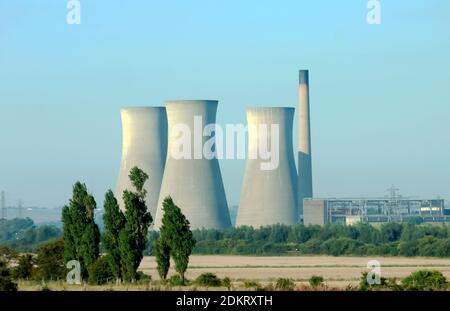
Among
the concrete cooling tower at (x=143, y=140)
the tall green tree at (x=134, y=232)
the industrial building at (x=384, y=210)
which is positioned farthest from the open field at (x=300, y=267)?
the industrial building at (x=384, y=210)

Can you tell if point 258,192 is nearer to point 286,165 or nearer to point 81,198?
point 286,165

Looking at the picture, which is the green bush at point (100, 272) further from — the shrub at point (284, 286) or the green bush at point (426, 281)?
the green bush at point (426, 281)

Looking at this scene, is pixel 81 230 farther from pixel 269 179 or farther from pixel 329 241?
pixel 269 179

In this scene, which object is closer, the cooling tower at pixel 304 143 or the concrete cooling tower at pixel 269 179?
the concrete cooling tower at pixel 269 179

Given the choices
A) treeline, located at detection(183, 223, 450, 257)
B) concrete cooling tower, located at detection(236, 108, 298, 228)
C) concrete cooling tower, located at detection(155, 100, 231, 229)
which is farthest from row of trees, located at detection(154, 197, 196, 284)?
concrete cooling tower, located at detection(236, 108, 298, 228)

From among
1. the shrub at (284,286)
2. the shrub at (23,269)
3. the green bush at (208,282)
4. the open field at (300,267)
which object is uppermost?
the shrub at (23,269)

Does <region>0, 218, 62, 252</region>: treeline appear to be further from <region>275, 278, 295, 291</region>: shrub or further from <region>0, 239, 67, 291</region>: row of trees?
<region>275, 278, 295, 291</region>: shrub
